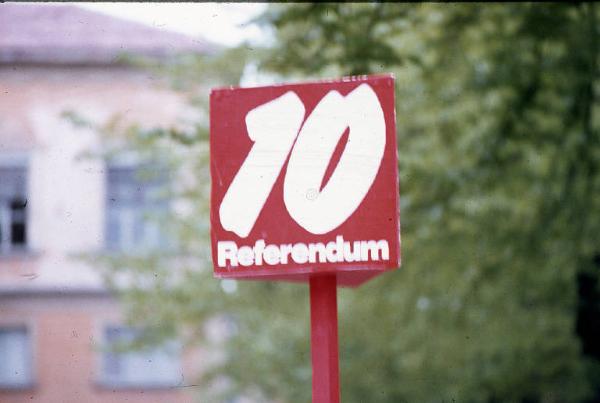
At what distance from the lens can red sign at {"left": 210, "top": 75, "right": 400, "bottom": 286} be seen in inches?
150

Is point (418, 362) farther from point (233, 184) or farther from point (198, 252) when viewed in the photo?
point (233, 184)

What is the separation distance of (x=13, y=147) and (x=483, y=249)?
14.6 m

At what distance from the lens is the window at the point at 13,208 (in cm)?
2314

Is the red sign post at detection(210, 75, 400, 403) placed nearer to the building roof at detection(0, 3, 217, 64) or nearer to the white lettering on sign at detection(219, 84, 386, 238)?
the white lettering on sign at detection(219, 84, 386, 238)

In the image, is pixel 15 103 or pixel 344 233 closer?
pixel 344 233

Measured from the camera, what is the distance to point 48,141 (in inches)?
907

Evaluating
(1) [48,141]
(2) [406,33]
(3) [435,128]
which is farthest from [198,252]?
(1) [48,141]

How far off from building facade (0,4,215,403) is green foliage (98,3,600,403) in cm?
893

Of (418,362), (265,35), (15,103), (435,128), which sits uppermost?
(15,103)

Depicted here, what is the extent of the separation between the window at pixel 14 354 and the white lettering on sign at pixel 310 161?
2001 centimetres

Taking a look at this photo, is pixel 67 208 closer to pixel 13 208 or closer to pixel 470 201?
pixel 13 208

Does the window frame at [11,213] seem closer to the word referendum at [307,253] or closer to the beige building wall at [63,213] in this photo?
the beige building wall at [63,213]

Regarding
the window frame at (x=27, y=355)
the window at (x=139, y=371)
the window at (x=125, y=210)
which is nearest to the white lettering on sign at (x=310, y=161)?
the window at (x=139, y=371)

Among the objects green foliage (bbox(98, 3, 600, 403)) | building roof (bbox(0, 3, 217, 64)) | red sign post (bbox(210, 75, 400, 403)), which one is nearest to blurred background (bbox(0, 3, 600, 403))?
green foliage (bbox(98, 3, 600, 403))
